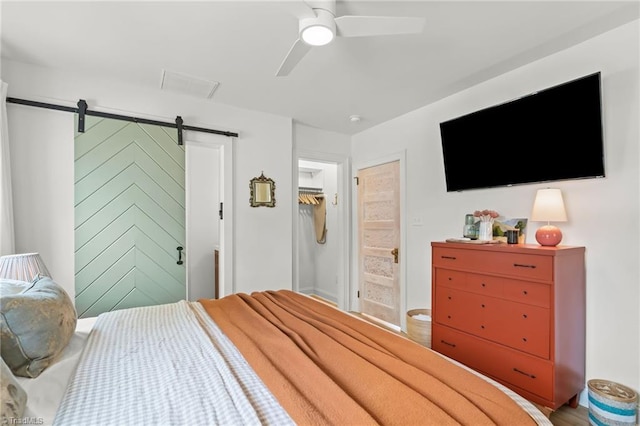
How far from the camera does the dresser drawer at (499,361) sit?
1950mm

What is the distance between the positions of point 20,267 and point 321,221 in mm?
3778

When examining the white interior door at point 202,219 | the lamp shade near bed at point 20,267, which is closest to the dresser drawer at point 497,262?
the white interior door at point 202,219

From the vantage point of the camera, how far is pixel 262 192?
11.5 feet

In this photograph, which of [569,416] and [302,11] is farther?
[569,416]

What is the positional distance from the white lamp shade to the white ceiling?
1036 millimetres

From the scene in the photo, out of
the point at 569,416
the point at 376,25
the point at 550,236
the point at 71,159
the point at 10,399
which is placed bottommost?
the point at 569,416

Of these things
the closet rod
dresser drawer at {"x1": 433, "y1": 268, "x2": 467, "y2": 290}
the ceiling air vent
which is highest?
the ceiling air vent

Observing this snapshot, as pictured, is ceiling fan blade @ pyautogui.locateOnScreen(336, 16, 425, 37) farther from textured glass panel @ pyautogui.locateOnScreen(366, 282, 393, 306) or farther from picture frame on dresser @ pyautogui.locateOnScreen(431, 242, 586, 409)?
textured glass panel @ pyautogui.locateOnScreen(366, 282, 393, 306)

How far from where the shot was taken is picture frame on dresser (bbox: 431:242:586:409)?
1.94 metres

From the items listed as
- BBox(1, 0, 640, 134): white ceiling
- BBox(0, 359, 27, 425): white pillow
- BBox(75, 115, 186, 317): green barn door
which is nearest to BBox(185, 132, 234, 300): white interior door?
BBox(75, 115, 186, 317): green barn door

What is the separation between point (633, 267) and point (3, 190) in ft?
13.7

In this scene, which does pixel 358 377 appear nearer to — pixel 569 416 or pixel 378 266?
pixel 569 416

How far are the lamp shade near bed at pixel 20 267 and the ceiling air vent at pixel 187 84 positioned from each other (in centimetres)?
166

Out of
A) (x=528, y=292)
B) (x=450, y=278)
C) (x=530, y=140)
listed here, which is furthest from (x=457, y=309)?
(x=530, y=140)
